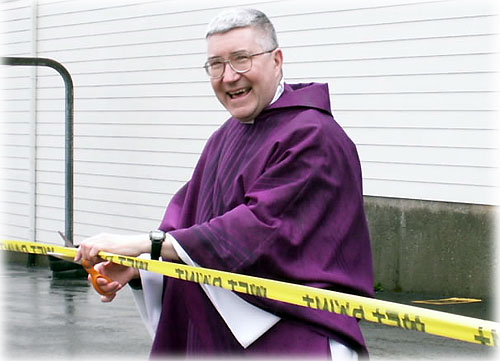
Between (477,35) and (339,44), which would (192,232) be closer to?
(477,35)

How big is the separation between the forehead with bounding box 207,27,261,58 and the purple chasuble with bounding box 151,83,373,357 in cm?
25

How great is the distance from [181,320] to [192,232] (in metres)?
0.50

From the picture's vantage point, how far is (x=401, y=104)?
1012 centimetres

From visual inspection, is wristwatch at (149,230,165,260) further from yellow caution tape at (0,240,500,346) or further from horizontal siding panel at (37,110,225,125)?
horizontal siding panel at (37,110,225,125)

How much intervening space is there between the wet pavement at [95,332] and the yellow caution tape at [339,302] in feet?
12.8

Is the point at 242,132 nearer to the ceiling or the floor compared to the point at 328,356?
nearer to the ceiling

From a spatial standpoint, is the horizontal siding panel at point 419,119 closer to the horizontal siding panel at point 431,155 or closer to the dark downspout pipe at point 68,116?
the horizontal siding panel at point 431,155

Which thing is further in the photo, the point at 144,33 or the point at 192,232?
the point at 144,33

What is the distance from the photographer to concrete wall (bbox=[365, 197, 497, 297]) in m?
9.61

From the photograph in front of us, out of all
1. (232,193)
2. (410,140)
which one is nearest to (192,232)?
(232,193)

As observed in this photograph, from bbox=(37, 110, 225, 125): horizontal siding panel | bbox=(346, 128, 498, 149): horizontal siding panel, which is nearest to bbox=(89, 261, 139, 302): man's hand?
bbox=(346, 128, 498, 149): horizontal siding panel

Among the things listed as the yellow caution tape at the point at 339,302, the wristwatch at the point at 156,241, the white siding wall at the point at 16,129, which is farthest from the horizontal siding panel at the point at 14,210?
the wristwatch at the point at 156,241

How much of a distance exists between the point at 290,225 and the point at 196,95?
8.58 metres

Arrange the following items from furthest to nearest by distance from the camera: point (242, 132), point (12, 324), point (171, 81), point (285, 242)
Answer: point (171, 81), point (12, 324), point (242, 132), point (285, 242)
